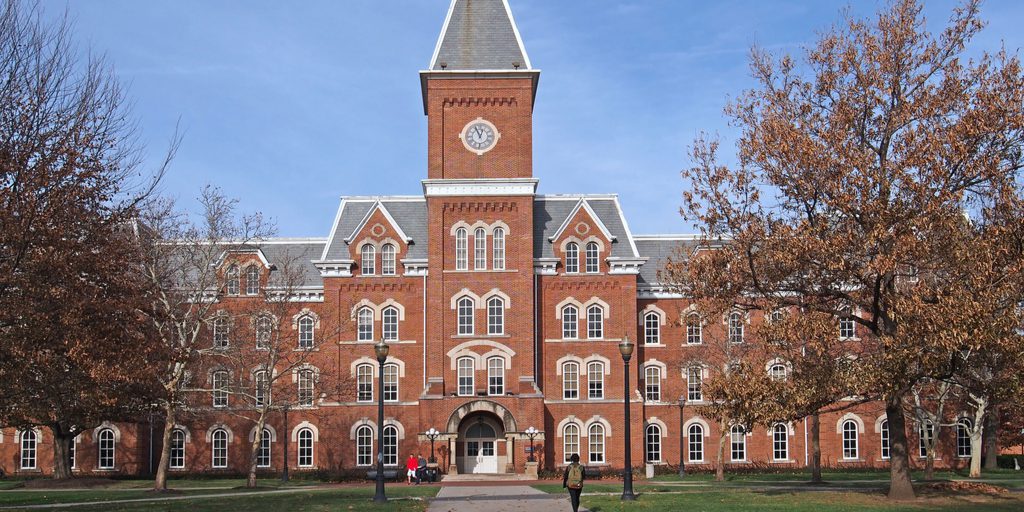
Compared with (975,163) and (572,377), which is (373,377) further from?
(975,163)

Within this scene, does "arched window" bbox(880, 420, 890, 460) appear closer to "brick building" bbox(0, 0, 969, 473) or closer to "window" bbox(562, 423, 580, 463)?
"brick building" bbox(0, 0, 969, 473)

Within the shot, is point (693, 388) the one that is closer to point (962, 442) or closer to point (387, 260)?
point (962, 442)

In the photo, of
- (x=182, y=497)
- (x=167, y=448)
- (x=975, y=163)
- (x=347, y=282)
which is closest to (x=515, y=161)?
(x=347, y=282)

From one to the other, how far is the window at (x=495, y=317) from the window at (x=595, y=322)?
187 inches

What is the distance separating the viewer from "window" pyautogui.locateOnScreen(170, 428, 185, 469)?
55812 millimetres

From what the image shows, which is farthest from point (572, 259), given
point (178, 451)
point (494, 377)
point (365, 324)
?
point (178, 451)

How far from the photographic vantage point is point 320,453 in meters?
54.4

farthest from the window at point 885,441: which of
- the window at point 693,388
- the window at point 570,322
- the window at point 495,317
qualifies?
the window at point 495,317

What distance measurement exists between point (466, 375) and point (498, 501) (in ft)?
73.1

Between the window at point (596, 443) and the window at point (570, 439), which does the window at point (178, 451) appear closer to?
the window at point (570, 439)

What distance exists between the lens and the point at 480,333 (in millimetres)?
52125

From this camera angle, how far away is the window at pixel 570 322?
2135 inches

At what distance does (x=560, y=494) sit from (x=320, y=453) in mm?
24250

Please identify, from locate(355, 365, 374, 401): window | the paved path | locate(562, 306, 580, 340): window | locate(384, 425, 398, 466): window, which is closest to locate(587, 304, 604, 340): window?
locate(562, 306, 580, 340): window
